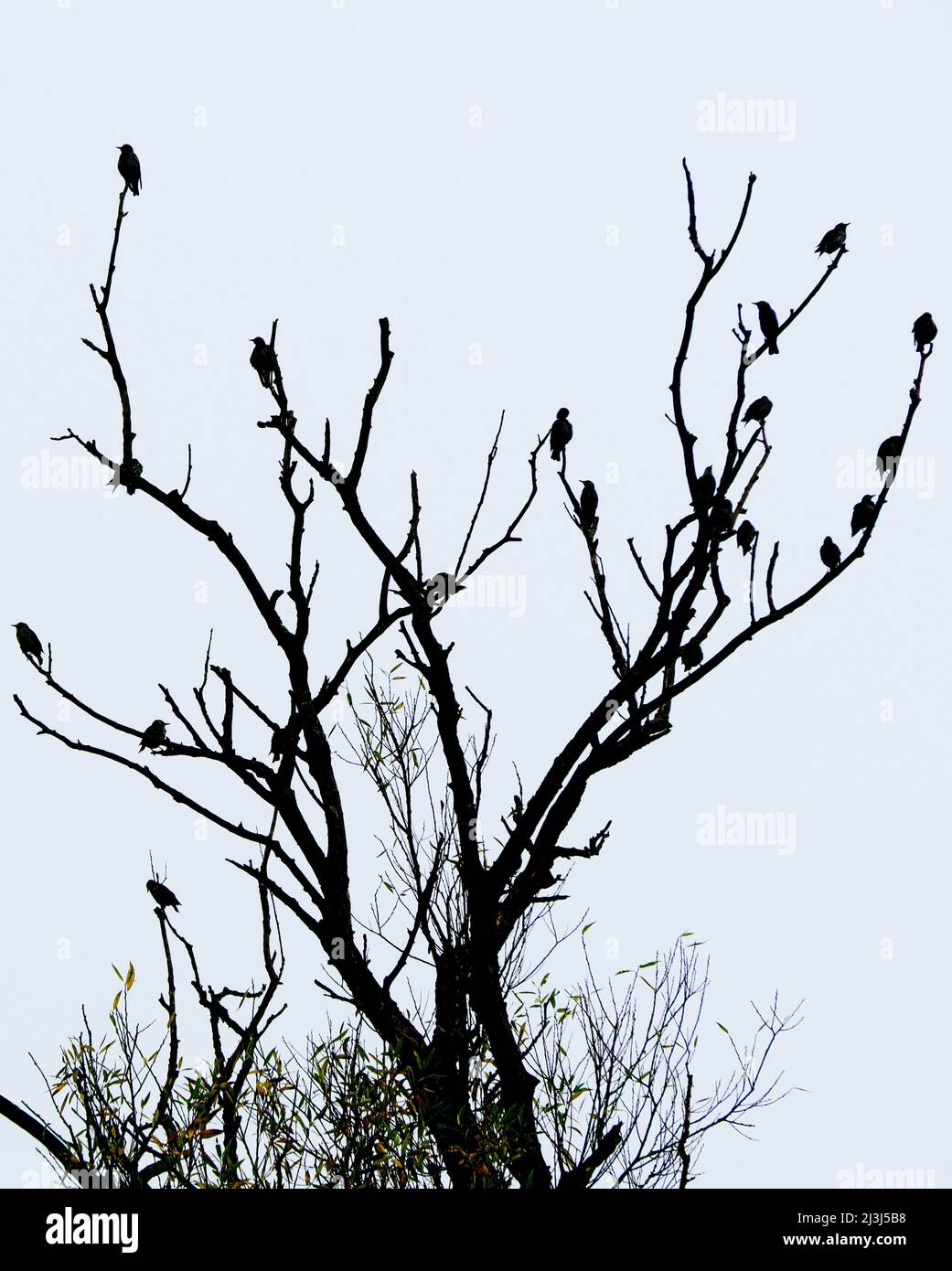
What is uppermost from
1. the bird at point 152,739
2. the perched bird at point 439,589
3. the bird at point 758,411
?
the bird at point 758,411

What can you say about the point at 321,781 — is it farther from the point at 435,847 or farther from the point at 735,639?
the point at 735,639

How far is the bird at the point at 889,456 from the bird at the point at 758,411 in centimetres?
36

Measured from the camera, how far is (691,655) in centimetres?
445

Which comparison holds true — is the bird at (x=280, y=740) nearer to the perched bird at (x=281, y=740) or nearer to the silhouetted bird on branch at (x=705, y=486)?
the perched bird at (x=281, y=740)

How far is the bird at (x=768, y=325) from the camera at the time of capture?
14.1ft

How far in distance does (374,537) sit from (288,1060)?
1625 mm

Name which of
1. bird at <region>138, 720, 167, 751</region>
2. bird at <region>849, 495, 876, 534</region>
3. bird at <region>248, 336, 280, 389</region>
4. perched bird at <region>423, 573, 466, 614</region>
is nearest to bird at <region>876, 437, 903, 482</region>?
bird at <region>849, 495, 876, 534</region>

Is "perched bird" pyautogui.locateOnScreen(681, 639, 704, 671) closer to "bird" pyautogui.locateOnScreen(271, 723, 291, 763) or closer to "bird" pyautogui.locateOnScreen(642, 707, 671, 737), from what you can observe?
"bird" pyautogui.locateOnScreen(642, 707, 671, 737)

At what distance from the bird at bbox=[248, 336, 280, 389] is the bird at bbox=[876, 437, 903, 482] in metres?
1.85

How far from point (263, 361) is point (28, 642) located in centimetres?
113

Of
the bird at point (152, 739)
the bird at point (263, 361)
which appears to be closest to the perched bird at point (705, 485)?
the bird at point (263, 361)

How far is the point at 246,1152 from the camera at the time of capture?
3.53 m

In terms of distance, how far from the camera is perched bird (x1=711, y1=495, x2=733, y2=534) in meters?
4.23

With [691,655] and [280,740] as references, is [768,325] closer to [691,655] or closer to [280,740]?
[691,655]
